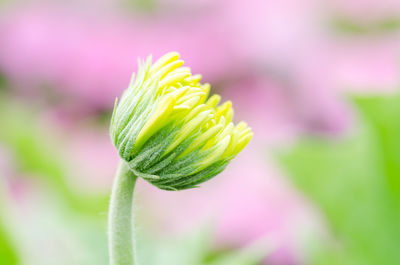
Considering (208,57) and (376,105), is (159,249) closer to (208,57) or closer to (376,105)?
(376,105)

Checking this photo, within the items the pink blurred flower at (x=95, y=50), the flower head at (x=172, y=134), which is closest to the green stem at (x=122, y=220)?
the flower head at (x=172, y=134)

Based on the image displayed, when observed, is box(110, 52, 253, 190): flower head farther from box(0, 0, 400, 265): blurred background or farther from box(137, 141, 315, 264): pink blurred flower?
box(137, 141, 315, 264): pink blurred flower

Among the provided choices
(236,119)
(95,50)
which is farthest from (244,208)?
(95,50)

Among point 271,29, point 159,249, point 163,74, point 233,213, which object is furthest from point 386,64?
point 163,74

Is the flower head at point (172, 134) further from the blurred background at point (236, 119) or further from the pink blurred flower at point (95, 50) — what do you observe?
the pink blurred flower at point (95, 50)

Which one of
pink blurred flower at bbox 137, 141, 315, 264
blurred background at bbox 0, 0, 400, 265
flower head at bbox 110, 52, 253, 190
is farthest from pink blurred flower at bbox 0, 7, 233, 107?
flower head at bbox 110, 52, 253, 190
